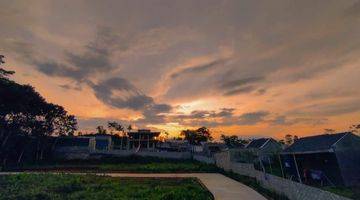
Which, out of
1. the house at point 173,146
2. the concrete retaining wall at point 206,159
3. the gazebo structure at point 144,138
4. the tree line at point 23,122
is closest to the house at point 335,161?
the concrete retaining wall at point 206,159

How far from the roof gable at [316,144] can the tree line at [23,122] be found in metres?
44.1

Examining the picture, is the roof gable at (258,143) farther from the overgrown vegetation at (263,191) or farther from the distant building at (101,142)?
the distant building at (101,142)

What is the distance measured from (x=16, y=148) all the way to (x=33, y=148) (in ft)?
13.4

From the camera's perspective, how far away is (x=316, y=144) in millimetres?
27578

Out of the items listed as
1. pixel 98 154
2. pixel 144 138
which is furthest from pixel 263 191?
pixel 144 138

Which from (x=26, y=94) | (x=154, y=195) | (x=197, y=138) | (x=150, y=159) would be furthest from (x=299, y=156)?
(x=197, y=138)

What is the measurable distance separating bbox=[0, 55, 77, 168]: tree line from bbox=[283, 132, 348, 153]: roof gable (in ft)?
145

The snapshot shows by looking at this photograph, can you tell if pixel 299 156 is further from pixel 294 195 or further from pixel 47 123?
pixel 47 123

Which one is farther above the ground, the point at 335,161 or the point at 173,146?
the point at 173,146

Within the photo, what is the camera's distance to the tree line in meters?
48.0

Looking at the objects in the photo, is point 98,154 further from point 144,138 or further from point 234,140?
point 234,140

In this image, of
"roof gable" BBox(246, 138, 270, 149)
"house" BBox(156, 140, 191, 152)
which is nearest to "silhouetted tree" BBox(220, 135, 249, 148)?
"house" BBox(156, 140, 191, 152)

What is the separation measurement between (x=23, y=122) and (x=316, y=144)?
55.4m

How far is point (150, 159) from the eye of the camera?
59.3 meters
